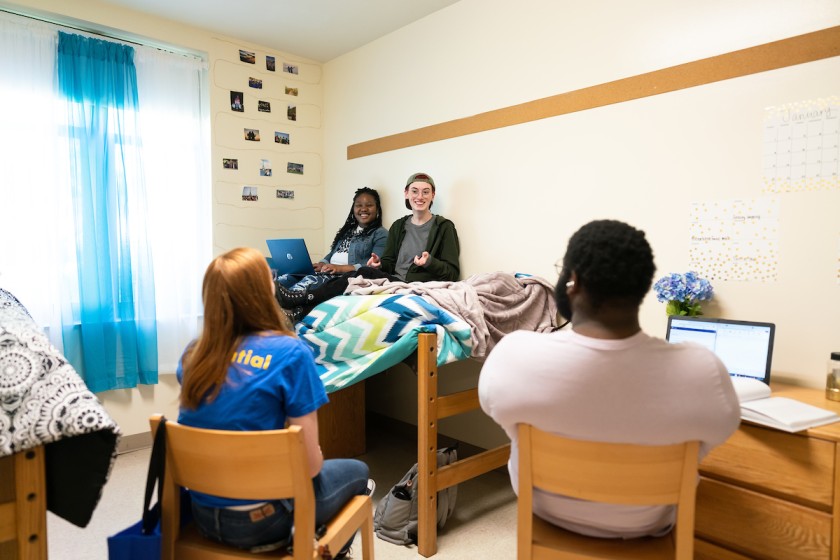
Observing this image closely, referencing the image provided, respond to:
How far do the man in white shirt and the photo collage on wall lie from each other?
2936 millimetres

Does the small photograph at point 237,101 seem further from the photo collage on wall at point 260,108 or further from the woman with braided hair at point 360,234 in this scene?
the woman with braided hair at point 360,234

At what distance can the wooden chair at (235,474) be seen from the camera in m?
1.15

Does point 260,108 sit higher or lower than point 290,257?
higher

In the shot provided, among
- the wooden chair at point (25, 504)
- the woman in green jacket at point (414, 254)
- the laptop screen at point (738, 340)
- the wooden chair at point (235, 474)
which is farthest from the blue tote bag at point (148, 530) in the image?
the laptop screen at point (738, 340)

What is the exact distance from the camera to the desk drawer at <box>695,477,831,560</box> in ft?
4.59

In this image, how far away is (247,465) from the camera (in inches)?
45.6

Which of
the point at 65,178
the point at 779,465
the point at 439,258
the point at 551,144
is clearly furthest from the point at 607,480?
the point at 65,178

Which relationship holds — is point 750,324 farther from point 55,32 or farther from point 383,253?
point 55,32

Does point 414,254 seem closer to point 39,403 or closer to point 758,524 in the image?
point 758,524

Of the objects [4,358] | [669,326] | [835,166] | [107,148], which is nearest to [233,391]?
[4,358]

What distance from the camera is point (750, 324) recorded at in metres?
1.77

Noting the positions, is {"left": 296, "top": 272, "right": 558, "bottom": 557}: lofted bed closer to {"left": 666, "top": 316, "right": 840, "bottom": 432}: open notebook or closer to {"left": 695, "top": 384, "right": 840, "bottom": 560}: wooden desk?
{"left": 666, "top": 316, "right": 840, "bottom": 432}: open notebook

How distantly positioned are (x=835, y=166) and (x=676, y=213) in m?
0.53

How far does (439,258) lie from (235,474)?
1940mm
